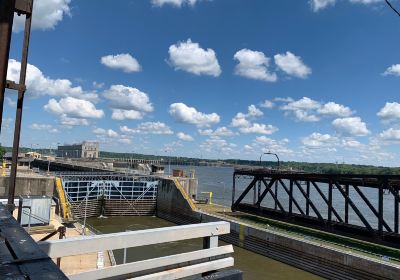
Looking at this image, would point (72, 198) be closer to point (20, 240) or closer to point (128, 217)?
point (128, 217)

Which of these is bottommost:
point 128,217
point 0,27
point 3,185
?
point 128,217

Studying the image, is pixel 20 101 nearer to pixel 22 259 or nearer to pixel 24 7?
pixel 24 7

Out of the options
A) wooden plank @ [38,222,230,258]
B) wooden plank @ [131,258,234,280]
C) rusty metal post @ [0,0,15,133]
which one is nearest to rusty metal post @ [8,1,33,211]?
rusty metal post @ [0,0,15,133]

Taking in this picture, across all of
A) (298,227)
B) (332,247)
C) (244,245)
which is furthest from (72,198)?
(332,247)

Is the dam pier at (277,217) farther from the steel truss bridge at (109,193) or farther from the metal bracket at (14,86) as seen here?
the metal bracket at (14,86)

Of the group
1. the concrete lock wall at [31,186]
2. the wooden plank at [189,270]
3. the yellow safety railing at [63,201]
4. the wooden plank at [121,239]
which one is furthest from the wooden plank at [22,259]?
the concrete lock wall at [31,186]

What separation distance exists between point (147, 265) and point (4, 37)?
261cm

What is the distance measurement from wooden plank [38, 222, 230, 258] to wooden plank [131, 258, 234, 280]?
0.35 meters

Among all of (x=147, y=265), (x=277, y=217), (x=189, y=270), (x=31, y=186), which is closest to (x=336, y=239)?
(x=277, y=217)

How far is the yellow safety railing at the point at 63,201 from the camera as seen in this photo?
34.9 metres

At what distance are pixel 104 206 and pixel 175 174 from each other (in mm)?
14404

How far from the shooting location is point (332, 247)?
24.0m

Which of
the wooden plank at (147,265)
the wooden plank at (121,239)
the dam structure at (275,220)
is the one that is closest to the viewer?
the wooden plank at (121,239)

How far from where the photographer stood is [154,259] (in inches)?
163
